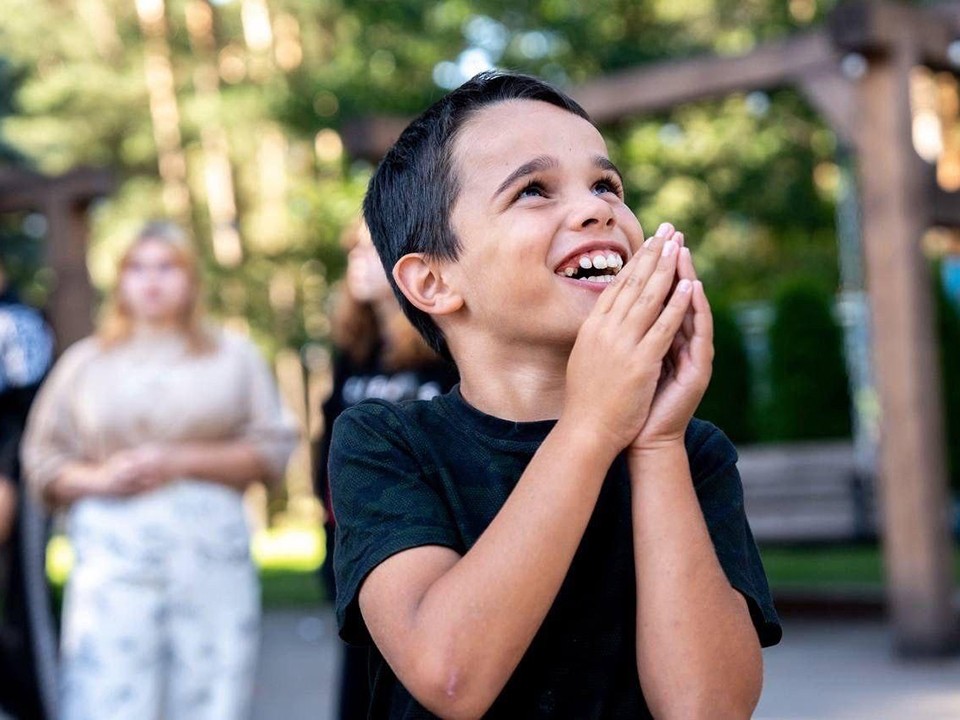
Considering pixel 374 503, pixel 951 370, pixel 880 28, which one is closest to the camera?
pixel 374 503

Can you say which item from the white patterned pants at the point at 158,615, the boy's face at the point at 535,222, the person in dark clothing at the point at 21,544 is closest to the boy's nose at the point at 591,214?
the boy's face at the point at 535,222

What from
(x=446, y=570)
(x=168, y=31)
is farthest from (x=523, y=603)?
(x=168, y=31)

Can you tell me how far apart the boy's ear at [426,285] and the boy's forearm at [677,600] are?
0.34 metres

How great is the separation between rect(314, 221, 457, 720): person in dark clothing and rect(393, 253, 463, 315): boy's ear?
2.07 m

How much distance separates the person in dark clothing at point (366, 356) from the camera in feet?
13.6

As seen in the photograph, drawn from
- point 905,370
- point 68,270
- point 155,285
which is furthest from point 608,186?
point 68,270

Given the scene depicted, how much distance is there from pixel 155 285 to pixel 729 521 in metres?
3.51

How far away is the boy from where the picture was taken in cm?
148

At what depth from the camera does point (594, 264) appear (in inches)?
63.9

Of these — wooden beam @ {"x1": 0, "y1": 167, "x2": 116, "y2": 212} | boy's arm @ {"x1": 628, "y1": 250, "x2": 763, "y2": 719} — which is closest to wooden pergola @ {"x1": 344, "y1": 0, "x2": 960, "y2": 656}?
wooden beam @ {"x1": 0, "y1": 167, "x2": 116, "y2": 212}

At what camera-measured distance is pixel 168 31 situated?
87.8 ft

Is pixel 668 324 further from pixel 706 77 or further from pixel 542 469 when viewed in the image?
pixel 706 77

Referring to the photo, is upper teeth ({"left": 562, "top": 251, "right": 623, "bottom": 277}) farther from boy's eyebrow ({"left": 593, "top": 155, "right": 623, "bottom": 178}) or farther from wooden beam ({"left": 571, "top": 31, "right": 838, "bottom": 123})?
wooden beam ({"left": 571, "top": 31, "right": 838, "bottom": 123})

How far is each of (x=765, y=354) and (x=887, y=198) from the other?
689 cm
